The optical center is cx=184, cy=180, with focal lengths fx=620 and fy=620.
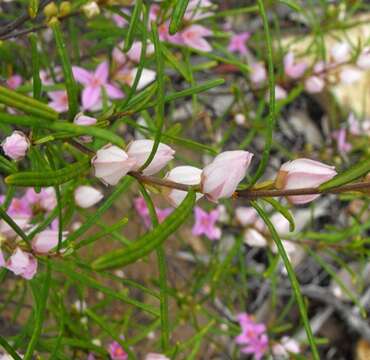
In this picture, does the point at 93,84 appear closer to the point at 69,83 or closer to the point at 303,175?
the point at 69,83

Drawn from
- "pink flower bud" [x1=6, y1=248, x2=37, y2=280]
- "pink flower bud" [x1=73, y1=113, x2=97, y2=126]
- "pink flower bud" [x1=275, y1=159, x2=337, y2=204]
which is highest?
"pink flower bud" [x1=73, y1=113, x2=97, y2=126]

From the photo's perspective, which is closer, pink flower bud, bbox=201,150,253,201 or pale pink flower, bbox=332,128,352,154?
pink flower bud, bbox=201,150,253,201

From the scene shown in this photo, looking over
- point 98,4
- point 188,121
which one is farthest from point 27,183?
point 188,121

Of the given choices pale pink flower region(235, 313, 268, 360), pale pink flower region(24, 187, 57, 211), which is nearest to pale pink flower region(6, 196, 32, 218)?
pale pink flower region(24, 187, 57, 211)

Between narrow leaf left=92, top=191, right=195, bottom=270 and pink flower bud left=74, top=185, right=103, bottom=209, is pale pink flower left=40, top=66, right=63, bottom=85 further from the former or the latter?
narrow leaf left=92, top=191, right=195, bottom=270

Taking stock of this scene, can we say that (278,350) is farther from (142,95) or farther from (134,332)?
(142,95)

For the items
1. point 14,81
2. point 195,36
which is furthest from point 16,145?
point 14,81

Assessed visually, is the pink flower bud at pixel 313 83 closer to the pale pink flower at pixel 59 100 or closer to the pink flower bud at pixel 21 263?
the pale pink flower at pixel 59 100
